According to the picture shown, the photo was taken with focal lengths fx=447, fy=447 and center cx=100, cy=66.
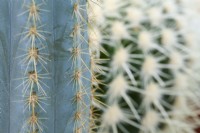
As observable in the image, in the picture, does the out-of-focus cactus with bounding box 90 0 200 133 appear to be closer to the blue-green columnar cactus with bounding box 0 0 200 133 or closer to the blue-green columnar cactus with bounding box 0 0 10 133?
the blue-green columnar cactus with bounding box 0 0 200 133

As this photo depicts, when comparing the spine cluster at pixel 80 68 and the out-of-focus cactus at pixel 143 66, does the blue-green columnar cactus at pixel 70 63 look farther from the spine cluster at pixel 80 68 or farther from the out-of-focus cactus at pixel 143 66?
the out-of-focus cactus at pixel 143 66

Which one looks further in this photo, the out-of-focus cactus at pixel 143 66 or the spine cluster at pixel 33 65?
the out-of-focus cactus at pixel 143 66

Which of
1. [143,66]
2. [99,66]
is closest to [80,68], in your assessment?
[99,66]

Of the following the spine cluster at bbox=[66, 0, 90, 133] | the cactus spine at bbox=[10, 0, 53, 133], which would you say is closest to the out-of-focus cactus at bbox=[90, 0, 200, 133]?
the spine cluster at bbox=[66, 0, 90, 133]

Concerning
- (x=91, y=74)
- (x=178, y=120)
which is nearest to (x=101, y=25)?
(x=91, y=74)

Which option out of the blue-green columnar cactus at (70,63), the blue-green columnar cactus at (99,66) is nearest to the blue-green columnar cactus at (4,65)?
the blue-green columnar cactus at (99,66)

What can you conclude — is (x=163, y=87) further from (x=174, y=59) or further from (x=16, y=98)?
(x=16, y=98)
